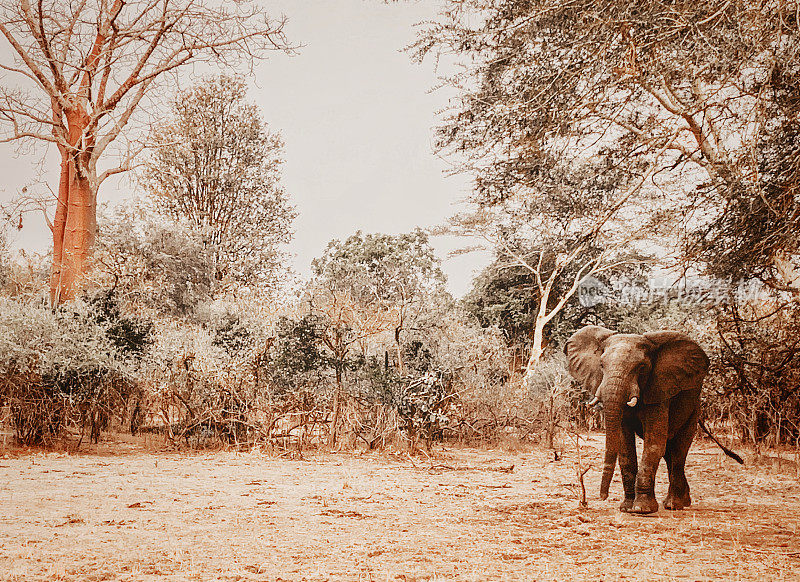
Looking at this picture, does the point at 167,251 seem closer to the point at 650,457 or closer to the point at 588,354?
the point at 588,354

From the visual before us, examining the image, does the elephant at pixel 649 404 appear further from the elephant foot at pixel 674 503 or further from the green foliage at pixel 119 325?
the green foliage at pixel 119 325

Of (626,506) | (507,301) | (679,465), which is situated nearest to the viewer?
(626,506)

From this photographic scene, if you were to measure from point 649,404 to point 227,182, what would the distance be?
79.2ft

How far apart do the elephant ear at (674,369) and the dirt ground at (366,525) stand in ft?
3.90

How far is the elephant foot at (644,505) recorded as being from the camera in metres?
6.66

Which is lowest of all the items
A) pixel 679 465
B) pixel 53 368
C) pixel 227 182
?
pixel 679 465

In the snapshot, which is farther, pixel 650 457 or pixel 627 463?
pixel 627 463

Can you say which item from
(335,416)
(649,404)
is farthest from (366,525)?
(335,416)

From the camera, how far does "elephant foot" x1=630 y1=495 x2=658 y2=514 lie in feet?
21.9

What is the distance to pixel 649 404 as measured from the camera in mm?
6930

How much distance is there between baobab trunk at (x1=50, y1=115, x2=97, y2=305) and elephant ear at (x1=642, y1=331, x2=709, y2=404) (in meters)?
12.2

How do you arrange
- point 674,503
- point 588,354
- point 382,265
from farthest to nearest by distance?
point 382,265 → point 588,354 → point 674,503

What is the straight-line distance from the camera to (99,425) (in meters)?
11.9

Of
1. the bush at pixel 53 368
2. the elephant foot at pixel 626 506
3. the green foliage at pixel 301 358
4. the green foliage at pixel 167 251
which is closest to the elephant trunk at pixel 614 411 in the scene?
the elephant foot at pixel 626 506
